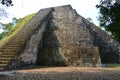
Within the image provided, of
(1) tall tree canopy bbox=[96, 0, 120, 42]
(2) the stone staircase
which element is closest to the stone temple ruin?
(2) the stone staircase

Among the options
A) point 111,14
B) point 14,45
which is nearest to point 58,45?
point 14,45

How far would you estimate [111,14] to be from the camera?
10.6 metres

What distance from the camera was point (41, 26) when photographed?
730 inches

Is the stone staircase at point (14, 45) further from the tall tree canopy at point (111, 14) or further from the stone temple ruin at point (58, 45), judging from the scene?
the tall tree canopy at point (111, 14)

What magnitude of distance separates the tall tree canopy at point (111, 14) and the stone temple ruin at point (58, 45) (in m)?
5.37

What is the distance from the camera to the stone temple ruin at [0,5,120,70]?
15.8m

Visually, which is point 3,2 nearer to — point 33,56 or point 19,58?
point 19,58

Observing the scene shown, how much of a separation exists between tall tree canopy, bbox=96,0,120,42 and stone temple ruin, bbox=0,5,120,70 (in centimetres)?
537

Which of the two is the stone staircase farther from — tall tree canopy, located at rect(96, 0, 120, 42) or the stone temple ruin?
tall tree canopy, located at rect(96, 0, 120, 42)

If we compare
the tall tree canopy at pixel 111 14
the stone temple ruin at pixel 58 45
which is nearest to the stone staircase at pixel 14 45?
the stone temple ruin at pixel 58 45

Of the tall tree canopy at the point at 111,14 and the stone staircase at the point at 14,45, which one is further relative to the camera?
the stone staircase at the point at 14,45

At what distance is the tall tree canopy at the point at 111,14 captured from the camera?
1034 cm

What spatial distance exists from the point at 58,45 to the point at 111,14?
25.5ft

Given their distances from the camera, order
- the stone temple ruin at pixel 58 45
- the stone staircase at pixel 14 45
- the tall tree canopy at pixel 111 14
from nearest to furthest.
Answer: the tall tree canopy at pixel 111 14 < the stone staircase at pixel 14 45 < the stone temple ruin at pixel 58 45
